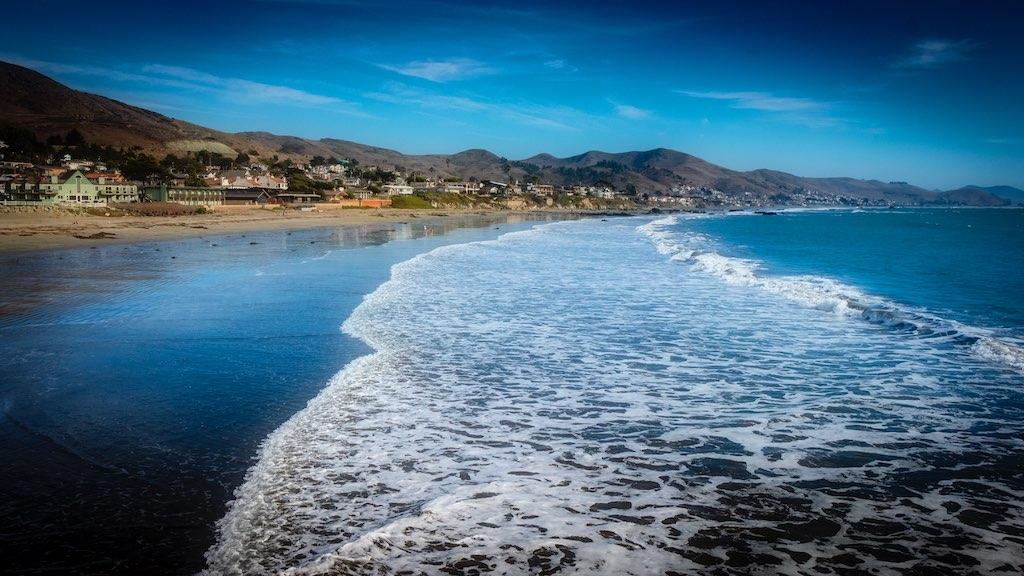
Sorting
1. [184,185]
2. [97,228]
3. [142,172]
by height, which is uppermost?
[142,172]

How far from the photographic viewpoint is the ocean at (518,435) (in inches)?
171

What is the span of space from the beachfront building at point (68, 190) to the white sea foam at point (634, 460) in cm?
6390

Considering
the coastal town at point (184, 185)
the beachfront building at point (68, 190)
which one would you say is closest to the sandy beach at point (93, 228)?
the coastal town at point (184, 185)

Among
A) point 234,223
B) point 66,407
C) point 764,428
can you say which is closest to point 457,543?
point 764,428

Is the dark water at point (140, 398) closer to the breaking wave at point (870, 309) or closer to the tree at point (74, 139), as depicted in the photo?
the breaking wave at point (870, 309)

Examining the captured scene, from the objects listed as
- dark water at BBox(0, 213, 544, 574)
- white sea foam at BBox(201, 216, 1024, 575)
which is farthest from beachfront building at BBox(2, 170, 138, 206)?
white sea foam at BBox(201, 216, 1024, 575)

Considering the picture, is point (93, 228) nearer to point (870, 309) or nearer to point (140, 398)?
point (140, 398)

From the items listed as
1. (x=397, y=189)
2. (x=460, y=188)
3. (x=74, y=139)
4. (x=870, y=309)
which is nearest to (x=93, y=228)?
(x=870, y=309)

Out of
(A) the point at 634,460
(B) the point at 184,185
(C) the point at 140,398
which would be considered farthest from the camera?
(B) the point at 184,185

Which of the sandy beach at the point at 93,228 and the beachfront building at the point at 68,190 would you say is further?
the beachfront building at the point at 68,190

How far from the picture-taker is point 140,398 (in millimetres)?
7531

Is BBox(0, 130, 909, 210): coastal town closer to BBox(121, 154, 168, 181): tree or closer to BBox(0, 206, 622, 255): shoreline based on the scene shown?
BBox(121, 154, 168, 181): tree

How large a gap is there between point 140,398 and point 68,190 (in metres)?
70.4

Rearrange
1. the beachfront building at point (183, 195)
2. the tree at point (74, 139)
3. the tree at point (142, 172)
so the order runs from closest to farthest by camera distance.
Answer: the beachfront building at point (183, 195) < the tree at point (142, 172) < the tree at point (74, 139)
